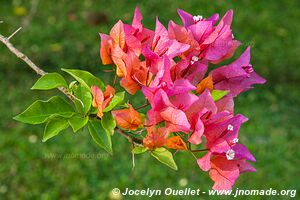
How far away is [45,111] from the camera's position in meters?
0.76

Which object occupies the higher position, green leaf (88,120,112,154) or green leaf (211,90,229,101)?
green leaf (211,90,229,101)

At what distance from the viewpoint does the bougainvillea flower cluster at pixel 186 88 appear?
638 mm

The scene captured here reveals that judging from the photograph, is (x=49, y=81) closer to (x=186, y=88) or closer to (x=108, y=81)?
(x=186, y=88)

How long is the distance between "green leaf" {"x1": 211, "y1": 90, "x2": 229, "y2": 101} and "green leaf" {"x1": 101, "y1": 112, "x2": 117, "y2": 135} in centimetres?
14

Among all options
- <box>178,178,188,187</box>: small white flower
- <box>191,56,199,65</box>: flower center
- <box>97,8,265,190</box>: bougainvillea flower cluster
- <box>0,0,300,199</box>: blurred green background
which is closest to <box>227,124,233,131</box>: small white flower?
<box>97,8,265,190</box>: bougainvillea flower cluster

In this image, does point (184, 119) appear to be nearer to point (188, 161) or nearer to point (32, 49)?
point (188, 161)

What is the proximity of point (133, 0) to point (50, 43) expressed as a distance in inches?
41.9

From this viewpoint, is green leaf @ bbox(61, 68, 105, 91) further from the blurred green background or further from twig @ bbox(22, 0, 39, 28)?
twig @ bbox(22, 0, 39, 28)

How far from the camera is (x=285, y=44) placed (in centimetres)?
436

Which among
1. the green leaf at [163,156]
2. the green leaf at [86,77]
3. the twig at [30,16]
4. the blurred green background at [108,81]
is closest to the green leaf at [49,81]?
the green leaf at [86,77]

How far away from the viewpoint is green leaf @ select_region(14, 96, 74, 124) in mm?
744

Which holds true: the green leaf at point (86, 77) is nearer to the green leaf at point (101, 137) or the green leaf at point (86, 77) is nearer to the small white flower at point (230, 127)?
the green leaf at point (101, 137)

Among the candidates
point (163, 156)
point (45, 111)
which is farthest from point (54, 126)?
point (163, 156)

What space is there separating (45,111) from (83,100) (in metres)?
0.06
